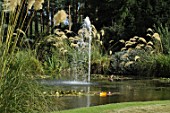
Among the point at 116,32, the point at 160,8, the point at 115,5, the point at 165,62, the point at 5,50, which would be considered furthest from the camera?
the point at 115,5

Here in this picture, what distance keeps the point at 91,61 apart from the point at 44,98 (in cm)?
1463

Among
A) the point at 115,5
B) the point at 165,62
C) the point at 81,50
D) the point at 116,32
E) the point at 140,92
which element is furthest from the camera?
the point at 115,5

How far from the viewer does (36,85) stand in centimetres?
504

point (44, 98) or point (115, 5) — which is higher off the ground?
point (115, 5)

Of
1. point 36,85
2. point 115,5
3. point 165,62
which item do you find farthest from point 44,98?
point 115,5

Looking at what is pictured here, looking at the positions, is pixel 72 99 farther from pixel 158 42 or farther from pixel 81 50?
pixel 158 42

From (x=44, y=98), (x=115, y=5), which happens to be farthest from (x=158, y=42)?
(x=44, y=98)

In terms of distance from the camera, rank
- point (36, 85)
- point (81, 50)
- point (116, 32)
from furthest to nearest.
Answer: point (116, 32)
point (81, 50)
point (36, 85)

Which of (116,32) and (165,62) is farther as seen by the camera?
(116,32)

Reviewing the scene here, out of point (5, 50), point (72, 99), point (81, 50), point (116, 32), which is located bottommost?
point (72, 99)

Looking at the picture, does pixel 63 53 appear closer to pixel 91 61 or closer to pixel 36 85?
pixel 91 61

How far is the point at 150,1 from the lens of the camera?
83.9ft

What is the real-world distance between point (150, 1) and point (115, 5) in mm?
3313

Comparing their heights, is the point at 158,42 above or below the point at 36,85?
above
